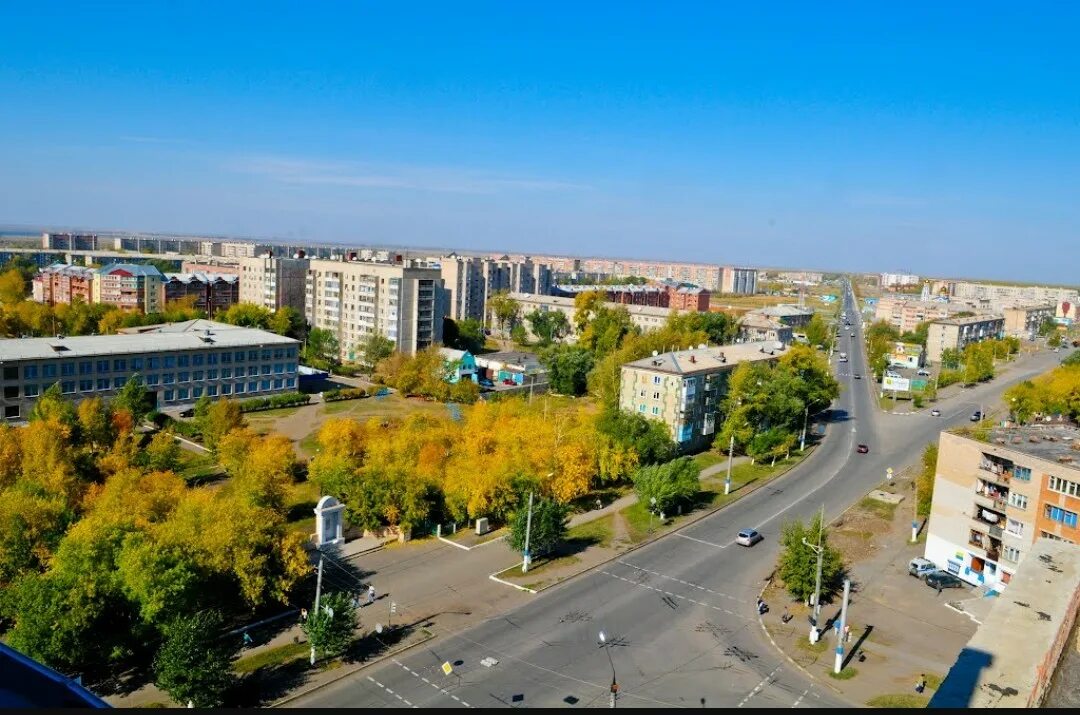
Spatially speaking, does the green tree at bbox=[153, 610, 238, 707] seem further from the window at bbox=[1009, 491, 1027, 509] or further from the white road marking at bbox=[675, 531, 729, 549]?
the window at bbox=[1009, 491, 1027, 509]

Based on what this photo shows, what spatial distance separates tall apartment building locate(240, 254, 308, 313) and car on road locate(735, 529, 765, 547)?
59381 millimetres

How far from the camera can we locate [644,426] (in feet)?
125

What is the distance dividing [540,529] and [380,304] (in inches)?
1786

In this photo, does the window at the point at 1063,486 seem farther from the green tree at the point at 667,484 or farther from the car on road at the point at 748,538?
the green tree at the point at 667,484

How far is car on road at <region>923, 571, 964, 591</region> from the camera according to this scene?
27.0 m

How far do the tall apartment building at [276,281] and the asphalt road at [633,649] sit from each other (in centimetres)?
5981

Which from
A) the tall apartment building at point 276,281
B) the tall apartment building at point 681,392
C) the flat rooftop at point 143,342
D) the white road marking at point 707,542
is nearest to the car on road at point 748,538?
the white road marking at point 707,542

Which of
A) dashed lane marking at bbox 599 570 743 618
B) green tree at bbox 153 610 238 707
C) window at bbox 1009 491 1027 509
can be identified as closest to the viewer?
green tree at bbox 153 610 238 707

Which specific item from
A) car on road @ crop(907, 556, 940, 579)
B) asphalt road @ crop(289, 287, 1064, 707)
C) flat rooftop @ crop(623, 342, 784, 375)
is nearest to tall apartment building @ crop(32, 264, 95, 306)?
flat rooftop @ crop(623, 342, 784, 375)

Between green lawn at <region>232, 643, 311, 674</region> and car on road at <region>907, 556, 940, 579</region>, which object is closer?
green lawn at <region>232, 643, 311, 674</region>

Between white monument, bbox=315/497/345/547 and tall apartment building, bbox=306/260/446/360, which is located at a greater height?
tall apartment building, bbox=306/260/446/360

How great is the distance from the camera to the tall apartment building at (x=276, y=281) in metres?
80.3

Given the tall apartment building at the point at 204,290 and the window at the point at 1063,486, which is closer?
the window at the point at 1063,486

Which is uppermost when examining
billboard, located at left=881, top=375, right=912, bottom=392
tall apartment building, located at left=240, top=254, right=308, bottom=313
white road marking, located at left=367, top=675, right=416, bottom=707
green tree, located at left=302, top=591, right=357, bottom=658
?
tall apartment building, located at left=240, top=254, right=308, bottom=313
